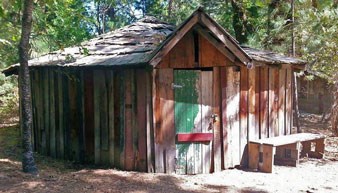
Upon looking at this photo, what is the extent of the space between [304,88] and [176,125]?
1313 cm

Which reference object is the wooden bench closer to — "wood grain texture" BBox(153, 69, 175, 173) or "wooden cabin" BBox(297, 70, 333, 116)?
"wood grain texture" BBox(153, 69, 175, 173)

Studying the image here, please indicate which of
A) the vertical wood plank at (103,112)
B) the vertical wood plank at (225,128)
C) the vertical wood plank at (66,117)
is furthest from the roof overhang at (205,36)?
the vertical wood plank at (66,117)

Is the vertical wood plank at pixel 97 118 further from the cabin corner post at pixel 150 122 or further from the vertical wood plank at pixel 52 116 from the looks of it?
the vertical wood plank at pixel 52 116

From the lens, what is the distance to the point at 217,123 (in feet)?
27.1

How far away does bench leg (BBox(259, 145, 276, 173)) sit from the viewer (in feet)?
27.1

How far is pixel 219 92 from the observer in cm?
822

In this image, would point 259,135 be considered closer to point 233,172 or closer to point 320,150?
point 233,172

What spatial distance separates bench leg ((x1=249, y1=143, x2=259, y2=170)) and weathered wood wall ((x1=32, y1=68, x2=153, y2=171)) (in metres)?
2.52

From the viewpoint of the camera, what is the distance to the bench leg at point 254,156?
28.2 feet

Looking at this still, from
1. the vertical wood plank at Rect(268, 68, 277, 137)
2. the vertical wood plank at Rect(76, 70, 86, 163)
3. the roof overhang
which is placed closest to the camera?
the roof overhang

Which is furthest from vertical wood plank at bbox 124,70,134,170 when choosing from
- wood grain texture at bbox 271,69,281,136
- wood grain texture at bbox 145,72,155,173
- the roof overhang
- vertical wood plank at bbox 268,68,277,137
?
wood grain texture at bbox 271,69,281,136

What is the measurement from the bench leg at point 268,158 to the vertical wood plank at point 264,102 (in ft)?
2.94

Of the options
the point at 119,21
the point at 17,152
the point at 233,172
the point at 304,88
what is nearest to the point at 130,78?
the point at 233,172

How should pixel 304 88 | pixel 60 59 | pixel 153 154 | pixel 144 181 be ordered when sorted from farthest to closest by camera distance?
pixel 304 88 → pixel 60 59 → pixel 153 154 → pixel 144 181
